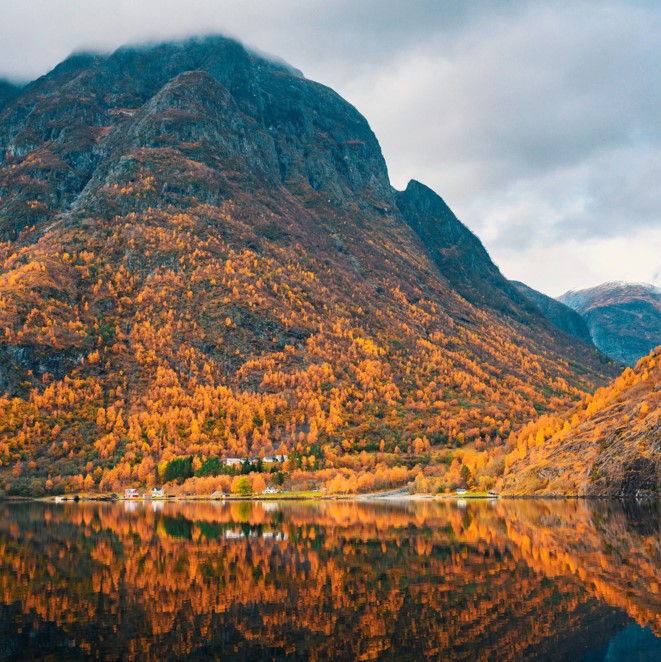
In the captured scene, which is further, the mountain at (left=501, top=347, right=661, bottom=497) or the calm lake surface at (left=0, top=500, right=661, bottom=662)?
the mountain at (left=501, top=347, right=661, bottom=497)

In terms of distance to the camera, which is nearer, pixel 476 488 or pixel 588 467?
pixel 588 467

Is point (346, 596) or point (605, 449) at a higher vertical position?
point (605, 449)

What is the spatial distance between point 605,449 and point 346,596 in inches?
4552

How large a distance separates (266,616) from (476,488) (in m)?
165

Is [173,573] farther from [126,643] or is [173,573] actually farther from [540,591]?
[540,591]

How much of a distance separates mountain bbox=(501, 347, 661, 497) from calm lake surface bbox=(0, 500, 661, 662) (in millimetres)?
53544

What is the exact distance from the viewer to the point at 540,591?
43.2 metres

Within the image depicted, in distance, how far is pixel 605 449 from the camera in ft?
471

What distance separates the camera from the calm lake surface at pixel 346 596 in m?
33.4

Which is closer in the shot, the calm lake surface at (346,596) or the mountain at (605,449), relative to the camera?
the calm lake surface at (346,596)

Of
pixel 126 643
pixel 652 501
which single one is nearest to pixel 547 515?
pixel 652 501

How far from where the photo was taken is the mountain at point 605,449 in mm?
129250

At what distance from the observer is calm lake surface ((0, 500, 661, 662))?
3341 centimetres

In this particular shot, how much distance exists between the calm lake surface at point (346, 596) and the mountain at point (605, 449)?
53.5 meters
